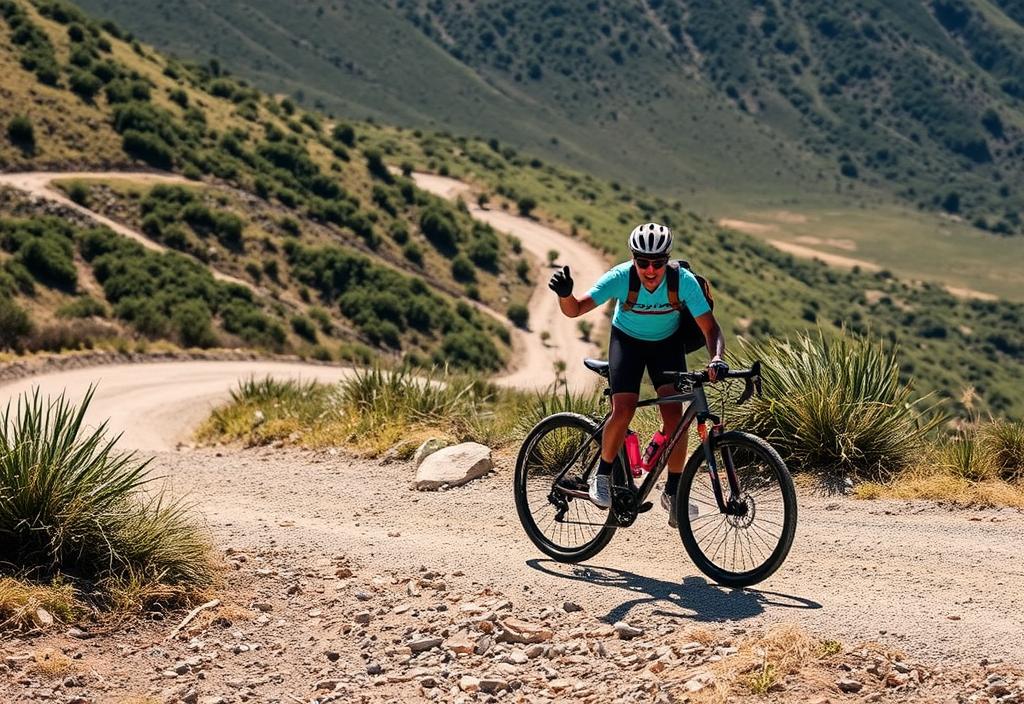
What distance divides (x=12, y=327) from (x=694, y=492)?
28.5m

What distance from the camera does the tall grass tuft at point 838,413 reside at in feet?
36.1

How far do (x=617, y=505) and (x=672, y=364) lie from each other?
1.02 meters

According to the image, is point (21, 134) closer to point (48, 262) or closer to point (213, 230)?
point (213, 230)

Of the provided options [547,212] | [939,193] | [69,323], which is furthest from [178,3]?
[69,323]

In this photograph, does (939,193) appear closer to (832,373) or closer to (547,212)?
(547,212)

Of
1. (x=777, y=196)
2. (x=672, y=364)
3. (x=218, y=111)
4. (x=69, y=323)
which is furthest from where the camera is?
(x=777, y=196)

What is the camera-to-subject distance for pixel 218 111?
266ft

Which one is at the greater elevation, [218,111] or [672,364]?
[218,111]

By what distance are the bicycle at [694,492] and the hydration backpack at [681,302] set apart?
410 mm

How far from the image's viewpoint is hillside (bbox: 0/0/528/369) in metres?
49.4

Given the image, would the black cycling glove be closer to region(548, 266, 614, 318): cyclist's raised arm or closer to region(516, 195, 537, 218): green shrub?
region(548, 266, 614, 318): cyclist's raised arm

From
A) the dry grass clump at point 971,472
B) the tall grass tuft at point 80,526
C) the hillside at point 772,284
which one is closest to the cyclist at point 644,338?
the tall grass tuft at point 80,526

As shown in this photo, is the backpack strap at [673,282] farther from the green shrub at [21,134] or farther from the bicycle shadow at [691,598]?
the green shrub at [21,134]

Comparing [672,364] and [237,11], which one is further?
[237,11]
